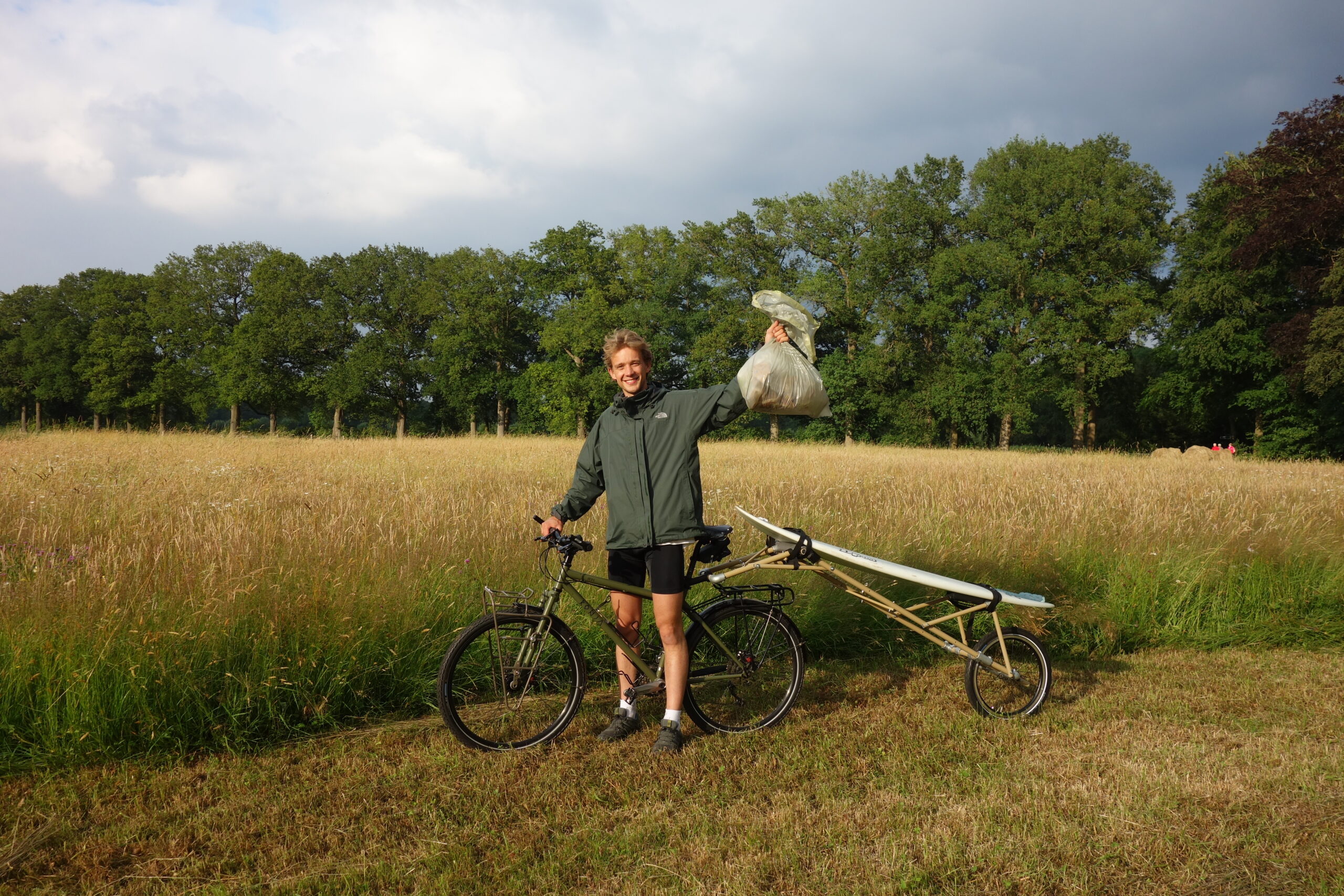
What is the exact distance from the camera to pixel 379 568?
5289 millimetres

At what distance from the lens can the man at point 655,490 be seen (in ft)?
13.2

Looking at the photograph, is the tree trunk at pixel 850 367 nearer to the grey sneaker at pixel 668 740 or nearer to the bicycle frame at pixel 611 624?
the bicycle frame at pixel 611 624

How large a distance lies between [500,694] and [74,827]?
1.94 metres

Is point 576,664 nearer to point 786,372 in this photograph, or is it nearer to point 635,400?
point 635,400

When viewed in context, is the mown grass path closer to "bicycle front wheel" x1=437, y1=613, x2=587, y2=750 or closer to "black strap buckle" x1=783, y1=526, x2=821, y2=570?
"bicycle front wheel" x1=437, y1=613, x2=587, y2=750

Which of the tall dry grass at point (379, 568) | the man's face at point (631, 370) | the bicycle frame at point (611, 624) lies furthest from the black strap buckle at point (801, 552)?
the tall dry grass at point (379, 568)

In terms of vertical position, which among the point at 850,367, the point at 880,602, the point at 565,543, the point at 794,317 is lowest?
the point at 880,602

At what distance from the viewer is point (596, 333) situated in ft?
141

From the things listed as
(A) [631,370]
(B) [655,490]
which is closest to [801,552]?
(B) [655,490]

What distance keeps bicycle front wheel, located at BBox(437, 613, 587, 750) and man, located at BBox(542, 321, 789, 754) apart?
1.04ft

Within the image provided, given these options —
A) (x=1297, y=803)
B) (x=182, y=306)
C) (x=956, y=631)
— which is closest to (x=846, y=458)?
(x=956, y=631)

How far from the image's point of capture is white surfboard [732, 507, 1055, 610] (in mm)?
4211

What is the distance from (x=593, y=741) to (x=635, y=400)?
194cm

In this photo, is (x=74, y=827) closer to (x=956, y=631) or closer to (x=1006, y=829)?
(x=1006, y=829)
